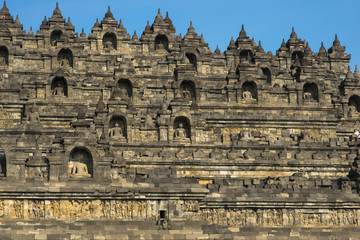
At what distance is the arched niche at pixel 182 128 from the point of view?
7925 cm

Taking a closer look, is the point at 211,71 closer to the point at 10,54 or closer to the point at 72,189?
the point at 10,54

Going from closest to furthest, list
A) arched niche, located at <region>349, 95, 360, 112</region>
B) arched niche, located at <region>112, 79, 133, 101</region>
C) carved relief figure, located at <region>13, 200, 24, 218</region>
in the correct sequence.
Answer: carved relief figure, located at <region>13, 200, 24, 218</region>
arched niche, located at <region>112, 79, 133, 101</region>
arched niche, located at <region>349, 95, 360, 112</region>

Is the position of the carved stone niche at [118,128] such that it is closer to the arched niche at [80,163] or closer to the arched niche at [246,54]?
the arched niche at [80,163]

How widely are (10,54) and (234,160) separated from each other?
2630 centimetres

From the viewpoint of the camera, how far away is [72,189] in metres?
61.4

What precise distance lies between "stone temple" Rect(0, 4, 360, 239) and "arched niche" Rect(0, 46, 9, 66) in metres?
0.15

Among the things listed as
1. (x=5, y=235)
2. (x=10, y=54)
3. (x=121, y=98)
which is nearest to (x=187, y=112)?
(x=121, y=98)

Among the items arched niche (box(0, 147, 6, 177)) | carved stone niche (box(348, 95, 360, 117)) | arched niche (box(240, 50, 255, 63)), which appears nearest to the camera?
arched niche (box(0, 147, 6, 177))

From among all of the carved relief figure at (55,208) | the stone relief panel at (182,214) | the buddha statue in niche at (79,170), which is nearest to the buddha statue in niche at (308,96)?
the stone relief panel at (182,214)

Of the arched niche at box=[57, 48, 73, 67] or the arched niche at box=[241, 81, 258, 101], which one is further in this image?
the arched niche at box=[57, 48, 73, 67]

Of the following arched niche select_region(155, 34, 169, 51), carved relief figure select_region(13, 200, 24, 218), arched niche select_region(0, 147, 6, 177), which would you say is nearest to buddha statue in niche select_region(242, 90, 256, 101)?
arched niche select_region(155, 34, 169, 51)

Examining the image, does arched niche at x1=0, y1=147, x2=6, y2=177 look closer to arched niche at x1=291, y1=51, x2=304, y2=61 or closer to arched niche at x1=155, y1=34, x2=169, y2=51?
arched niche at x1=155, y1=34, x2=169, y2=51

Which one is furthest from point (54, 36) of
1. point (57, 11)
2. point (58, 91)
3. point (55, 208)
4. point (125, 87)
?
point (55, 208)

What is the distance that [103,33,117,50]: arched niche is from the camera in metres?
97.0
